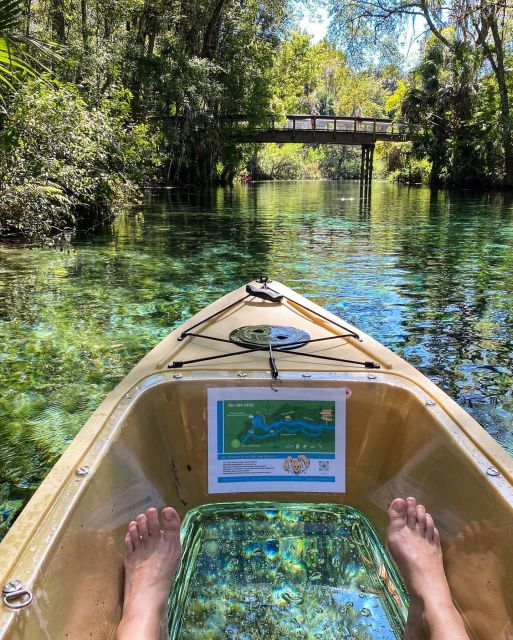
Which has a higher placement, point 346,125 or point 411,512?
point 346,125

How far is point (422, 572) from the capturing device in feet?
6.30

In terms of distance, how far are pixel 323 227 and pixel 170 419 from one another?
463 inches

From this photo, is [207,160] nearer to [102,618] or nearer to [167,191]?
[167,191]

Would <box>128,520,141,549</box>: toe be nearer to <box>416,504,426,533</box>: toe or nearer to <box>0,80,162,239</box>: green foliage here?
<box>416,504,426,533</box>: toe

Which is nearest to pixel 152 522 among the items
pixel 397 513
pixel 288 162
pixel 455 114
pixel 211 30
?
pixel 397 513

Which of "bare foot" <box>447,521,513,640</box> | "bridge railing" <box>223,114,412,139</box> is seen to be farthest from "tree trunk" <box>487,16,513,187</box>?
"bare foot" <box>447,521,513,640</box>

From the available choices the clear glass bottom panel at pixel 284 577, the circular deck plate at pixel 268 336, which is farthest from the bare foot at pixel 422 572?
the circular deck plate at pixel 268 336

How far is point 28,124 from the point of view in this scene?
9758mm

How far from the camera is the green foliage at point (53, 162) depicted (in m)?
9.34

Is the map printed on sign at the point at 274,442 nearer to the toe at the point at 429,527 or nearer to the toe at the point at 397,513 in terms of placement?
the toe at the point at 397,513

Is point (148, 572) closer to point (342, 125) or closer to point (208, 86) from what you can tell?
point (208, 86)

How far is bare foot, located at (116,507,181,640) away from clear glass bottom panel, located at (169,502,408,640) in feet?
0.58

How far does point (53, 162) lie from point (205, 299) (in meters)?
5.47

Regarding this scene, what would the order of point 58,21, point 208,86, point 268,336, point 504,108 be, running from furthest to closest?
point 504,108, point 208,86, point 58,21, point 268,336
